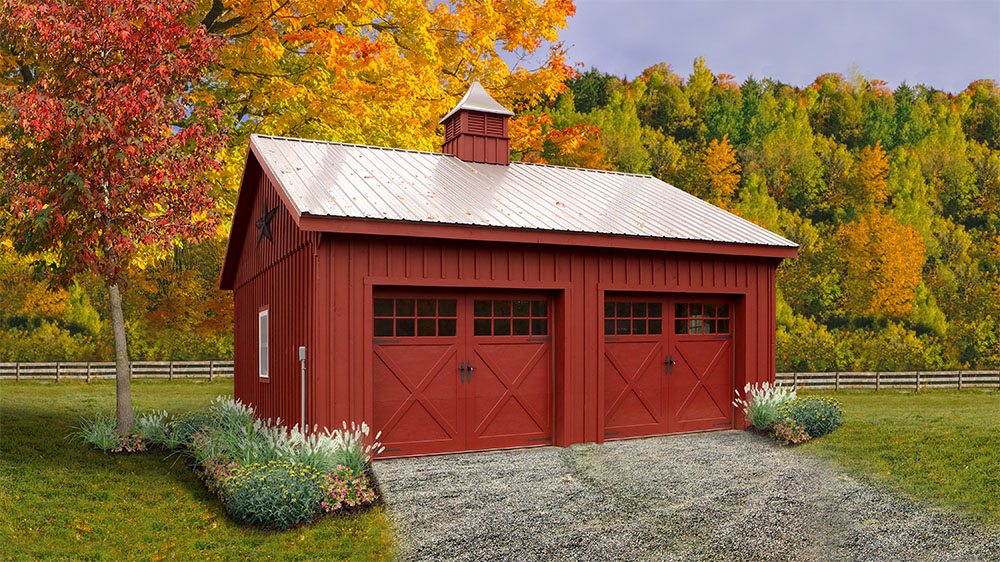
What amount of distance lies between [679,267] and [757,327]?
1.78 metres

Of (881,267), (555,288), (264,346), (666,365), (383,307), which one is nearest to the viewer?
(383,307)

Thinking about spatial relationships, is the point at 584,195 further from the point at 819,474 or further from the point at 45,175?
the point at 45,175

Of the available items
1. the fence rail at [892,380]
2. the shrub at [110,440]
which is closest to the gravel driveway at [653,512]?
the shrub at [110,440]

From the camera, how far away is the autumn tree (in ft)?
39.4

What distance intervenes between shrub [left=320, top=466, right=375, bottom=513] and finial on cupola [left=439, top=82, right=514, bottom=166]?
22.5 ft

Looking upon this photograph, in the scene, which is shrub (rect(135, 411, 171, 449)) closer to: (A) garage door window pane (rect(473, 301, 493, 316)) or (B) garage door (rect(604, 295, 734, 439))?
(A) garage door window pane (rect(473, 301, 493, 316))

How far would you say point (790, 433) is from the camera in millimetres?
11773

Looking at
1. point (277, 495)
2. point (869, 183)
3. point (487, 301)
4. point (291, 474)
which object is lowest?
point (277, 495)

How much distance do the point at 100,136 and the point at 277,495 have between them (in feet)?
20.9

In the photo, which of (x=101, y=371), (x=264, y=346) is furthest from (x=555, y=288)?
(x=101, y=371)

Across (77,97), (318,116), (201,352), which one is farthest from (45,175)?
(201,352)

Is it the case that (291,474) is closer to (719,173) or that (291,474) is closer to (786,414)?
(786,414)

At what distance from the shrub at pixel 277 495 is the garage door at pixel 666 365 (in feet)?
15.5

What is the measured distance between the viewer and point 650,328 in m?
12.5
